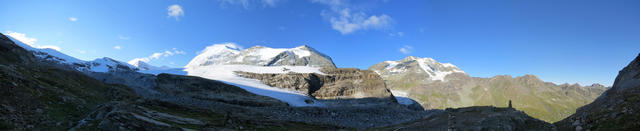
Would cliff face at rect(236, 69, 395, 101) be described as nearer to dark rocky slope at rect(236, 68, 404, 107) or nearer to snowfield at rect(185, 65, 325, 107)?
dark rocky slope at rect(236, 68, 404, 107)

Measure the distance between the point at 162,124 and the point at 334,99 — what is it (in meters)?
115

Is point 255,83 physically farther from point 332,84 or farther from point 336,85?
point 336,85

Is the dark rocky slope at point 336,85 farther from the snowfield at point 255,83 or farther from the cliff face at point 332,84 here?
the snowfield at point 255,83

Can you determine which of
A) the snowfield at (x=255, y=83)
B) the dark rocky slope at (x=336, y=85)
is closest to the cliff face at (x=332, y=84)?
the dark rocky slope at (x=336, y=85)

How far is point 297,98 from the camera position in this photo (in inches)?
4476

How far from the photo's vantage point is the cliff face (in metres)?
136

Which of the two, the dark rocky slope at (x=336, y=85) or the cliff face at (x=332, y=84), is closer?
the dark rocky slope at (x=336, y=85)

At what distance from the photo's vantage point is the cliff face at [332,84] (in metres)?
136

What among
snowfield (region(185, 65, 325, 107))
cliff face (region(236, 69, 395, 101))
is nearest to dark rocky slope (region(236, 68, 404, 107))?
cliff face (region(236, 69, 395, 101))

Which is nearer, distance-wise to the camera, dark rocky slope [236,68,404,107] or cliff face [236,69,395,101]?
dark rocky slope [236,68,404,107]

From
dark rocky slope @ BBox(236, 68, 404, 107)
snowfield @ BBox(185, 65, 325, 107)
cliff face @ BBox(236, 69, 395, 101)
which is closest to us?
snowfield @ BBox(185, 65, 325, 107)

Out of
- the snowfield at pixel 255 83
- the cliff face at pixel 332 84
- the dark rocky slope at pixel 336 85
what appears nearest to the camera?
the snowfield at pixel 255 83

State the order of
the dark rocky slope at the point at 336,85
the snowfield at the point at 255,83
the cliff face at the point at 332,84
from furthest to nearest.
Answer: the cliff face at the point at 332,84
the dark rocky slope at the point at 336,85
the snowfield at the point at 255,83

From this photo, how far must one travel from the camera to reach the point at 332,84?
488 feet
